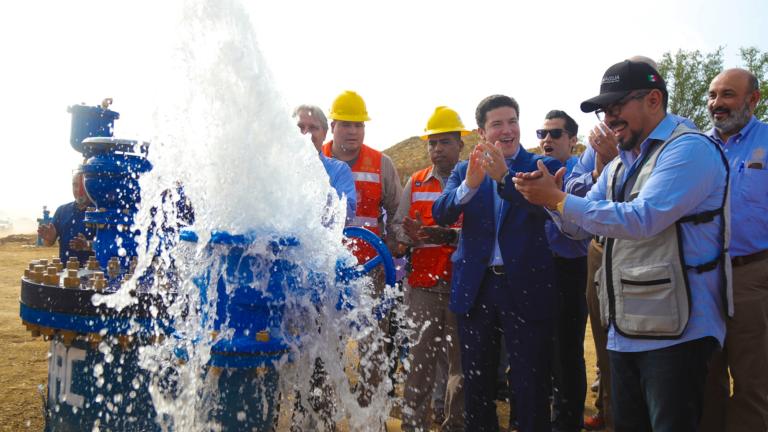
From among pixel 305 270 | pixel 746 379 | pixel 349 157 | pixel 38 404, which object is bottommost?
pixel 38 404

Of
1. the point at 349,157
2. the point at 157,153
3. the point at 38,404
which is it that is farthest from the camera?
the point at 349,157

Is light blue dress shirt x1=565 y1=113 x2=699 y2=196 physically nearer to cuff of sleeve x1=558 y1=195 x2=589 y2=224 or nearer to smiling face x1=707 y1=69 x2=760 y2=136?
cuff of sleeve x1=558 y1=195 x2=589 y2=224

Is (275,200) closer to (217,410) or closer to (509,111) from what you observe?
(217,410)

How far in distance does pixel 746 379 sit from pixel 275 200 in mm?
2544

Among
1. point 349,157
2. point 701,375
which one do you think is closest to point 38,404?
point 349,157

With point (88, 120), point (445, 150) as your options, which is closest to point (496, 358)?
point (445, 150)

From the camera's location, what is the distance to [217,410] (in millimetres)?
1817

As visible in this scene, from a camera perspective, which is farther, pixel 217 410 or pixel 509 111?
pixel 509 111

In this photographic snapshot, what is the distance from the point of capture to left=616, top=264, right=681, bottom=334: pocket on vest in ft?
7.05

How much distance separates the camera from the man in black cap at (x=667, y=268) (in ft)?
7.06

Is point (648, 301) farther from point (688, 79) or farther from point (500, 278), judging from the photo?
point (688, 79)

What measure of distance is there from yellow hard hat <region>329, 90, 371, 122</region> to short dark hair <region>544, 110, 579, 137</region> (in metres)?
1.55

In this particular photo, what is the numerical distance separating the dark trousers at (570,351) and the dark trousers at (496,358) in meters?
0.64

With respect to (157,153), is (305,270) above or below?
below
